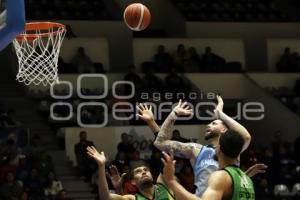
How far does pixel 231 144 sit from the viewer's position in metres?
4.58

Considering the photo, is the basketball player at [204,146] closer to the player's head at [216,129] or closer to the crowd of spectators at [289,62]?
the player's head at [216,129]

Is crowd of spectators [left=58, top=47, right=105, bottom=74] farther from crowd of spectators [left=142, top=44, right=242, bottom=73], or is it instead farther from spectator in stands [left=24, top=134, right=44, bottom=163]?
spectator in stands [left=24, top=134, right=44, bottom=163]

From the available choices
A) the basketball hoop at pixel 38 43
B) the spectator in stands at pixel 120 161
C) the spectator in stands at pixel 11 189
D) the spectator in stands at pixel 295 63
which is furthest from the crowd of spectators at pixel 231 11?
the basketball hoop at pixel 38 43

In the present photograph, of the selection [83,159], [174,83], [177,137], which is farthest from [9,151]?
[174,83]

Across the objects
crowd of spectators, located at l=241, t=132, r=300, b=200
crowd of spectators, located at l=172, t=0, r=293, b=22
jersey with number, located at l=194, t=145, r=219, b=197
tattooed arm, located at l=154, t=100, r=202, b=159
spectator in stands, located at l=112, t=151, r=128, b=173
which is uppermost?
crowd of spectators, located at l=172, t=0, r=293, b=22

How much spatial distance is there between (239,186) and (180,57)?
1233cm

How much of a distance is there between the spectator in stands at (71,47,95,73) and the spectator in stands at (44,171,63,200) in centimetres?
368

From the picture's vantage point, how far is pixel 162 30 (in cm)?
1916

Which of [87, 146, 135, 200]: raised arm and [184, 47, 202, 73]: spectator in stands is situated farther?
[184, 47, 202, 73]: spectator in stands

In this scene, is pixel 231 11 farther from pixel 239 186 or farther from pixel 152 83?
pixel 239 186

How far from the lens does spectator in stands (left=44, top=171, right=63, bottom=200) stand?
12.3m

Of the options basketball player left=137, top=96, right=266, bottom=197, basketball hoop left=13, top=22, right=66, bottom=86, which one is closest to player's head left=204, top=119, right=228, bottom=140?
basketball player left=137, top=96, right=266, bottom=197


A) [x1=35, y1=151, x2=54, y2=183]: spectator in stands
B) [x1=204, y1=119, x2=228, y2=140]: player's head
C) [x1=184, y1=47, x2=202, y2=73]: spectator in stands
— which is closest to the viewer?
[x1=204, y1=119, x2=228, y2=140]: player's head

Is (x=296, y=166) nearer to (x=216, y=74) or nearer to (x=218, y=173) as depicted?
(x=216, y=74)
